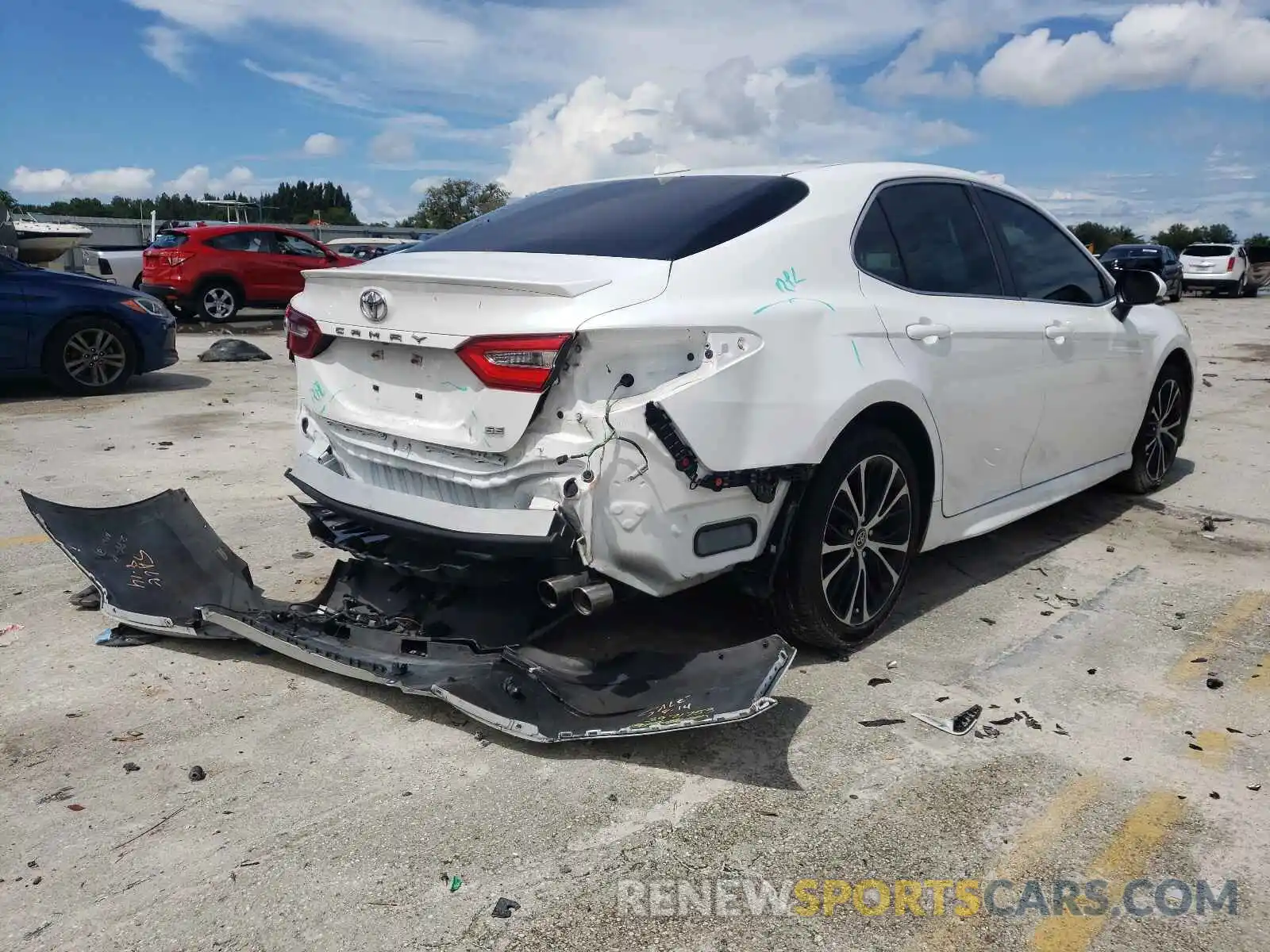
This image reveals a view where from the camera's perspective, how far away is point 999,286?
14.7 feet

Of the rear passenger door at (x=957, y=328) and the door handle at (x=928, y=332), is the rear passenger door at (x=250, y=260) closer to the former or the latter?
the rear passenger door at (x=957, y=328)

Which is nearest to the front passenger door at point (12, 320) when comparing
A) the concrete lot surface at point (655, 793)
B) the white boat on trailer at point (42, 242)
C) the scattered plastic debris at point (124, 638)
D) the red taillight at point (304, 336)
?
the white boat on trailer at point (42, 242)

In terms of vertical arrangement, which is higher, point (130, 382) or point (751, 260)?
point (751, 260)

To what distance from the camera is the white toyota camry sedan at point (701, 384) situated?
295 cm

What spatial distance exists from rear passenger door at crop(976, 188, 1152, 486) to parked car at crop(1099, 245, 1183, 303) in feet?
70.3

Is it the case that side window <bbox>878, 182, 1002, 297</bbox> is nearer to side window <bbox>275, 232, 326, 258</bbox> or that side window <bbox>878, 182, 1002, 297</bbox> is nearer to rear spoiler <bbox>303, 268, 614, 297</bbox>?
rear spoiler <bbox>303, 268, 614, 297</bbox>

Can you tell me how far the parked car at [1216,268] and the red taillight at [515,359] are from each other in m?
29.8

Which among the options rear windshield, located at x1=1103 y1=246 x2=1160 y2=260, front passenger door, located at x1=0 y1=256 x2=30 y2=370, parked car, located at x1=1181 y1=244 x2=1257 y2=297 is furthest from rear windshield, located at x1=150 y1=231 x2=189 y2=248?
parked car, located at x1=1181 y1=244 x2=1257 y2=297

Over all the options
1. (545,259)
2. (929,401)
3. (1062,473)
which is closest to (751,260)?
(545,259)

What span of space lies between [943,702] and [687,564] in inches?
43.2

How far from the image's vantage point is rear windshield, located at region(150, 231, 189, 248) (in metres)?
16.7

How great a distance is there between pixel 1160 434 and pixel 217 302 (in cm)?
1522

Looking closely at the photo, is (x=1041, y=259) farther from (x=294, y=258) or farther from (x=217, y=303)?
(x=294, y=258)

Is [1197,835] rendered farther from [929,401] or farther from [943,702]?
[929,401]
